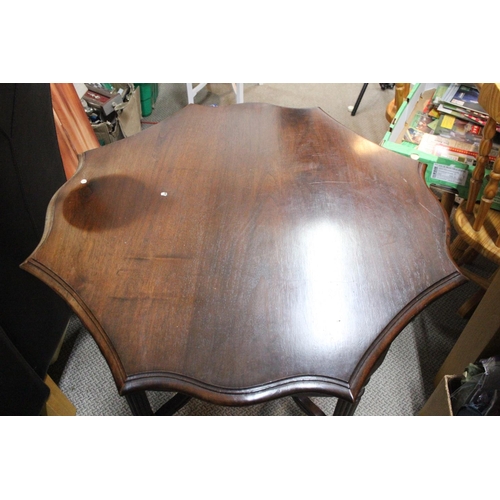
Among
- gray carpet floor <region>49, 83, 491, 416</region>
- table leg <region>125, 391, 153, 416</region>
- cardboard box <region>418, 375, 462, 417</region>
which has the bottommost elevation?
gray carpet floor <region>49, 83, 491, 416</region>

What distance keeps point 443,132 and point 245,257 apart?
957 millimetres

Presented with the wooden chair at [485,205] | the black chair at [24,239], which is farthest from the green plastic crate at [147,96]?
the wooden chair at [485,205]

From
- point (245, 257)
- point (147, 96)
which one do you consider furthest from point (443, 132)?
point (147, 96)

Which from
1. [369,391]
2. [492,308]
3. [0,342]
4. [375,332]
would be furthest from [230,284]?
[369,391]

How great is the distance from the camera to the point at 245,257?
769 mm

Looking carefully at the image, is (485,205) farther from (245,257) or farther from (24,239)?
(24,239)

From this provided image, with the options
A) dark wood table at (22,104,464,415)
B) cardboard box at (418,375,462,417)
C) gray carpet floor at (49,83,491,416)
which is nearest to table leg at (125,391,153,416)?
dark wood table at (22,104,464,415)

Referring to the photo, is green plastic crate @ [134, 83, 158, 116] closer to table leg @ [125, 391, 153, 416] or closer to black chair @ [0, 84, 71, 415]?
black chair @ [0, 84, 71, 415]

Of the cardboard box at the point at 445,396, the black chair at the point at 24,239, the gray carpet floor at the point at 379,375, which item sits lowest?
the gray carpet floor at the point at 379,375

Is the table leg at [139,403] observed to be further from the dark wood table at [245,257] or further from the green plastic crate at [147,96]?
the green plastic crate at [147,96]

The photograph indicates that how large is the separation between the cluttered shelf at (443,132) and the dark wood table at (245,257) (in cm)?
33

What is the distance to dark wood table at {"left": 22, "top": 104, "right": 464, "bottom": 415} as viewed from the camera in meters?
0.65

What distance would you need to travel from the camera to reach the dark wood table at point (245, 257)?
2.13 feet

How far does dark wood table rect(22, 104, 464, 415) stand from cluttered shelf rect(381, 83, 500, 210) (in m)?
0.33
